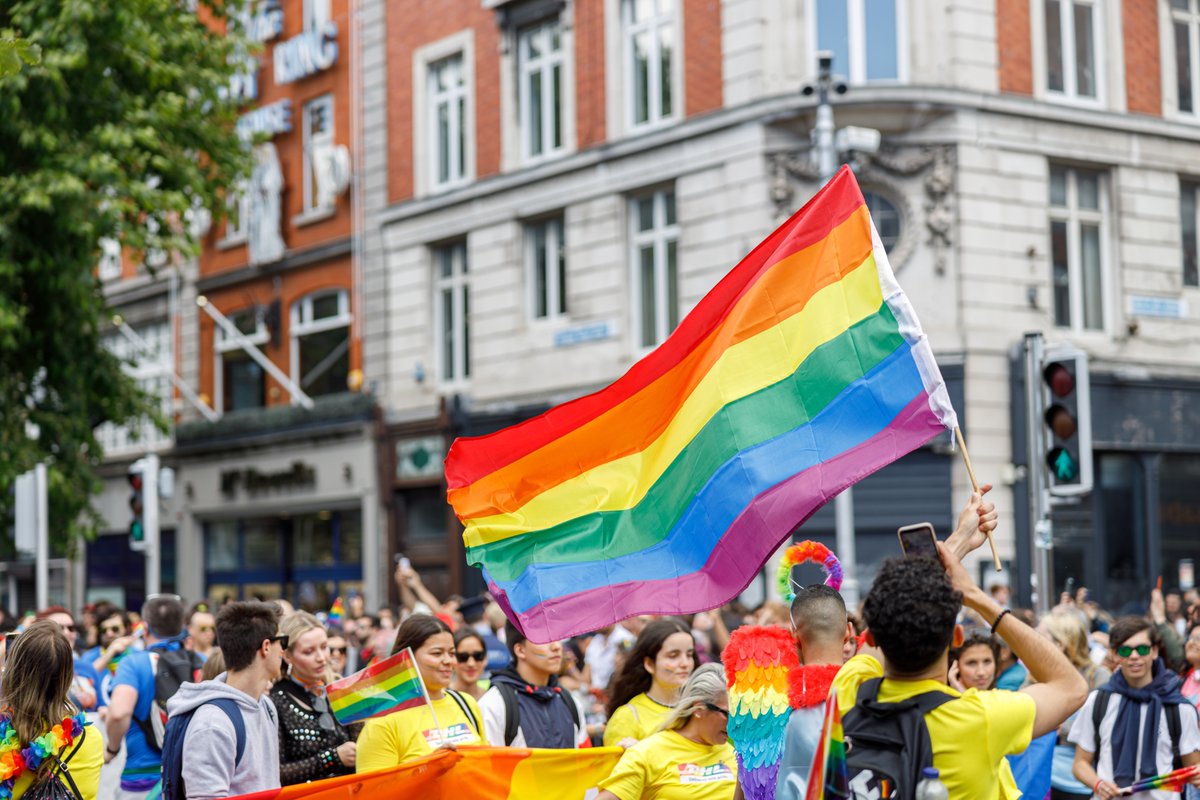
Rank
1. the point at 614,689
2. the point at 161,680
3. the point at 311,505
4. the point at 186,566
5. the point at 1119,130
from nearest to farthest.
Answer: the point at 614,689, the point at 161,680, the point at 1119,130, the point at 311,505, the point at 186,566

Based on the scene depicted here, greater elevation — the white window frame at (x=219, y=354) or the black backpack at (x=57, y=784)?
the white window frame at (x=219, y=354)

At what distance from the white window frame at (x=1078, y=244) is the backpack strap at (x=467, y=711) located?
17.4m

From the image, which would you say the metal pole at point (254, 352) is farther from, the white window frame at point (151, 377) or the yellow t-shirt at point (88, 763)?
the yellow t-shirt at point (88, 763)

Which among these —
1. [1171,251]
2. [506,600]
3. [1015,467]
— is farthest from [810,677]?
[1171,251]

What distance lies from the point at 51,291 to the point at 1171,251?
15918mm

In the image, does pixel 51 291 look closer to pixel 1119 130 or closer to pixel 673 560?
pixel 1119 130

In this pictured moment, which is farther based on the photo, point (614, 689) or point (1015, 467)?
point (1015, 467)

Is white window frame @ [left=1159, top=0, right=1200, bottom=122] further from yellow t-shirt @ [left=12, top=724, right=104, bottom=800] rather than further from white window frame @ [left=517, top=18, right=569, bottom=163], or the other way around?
yellow t-shirt @ [left=12, top=724, right=104, bottom=800]

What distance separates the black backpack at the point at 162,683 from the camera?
32.2 feet

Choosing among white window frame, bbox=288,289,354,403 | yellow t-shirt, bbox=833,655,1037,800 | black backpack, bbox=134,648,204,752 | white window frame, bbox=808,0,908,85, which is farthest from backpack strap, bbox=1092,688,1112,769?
white window frame, bbox=288,289,354,403

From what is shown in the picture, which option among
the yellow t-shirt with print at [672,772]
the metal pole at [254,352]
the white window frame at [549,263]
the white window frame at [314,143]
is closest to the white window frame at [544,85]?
the white window frame at [549,263]

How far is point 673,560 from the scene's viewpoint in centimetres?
703

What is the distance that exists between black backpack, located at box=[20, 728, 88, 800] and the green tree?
50.0 feet

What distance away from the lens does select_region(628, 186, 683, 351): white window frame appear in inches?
987
